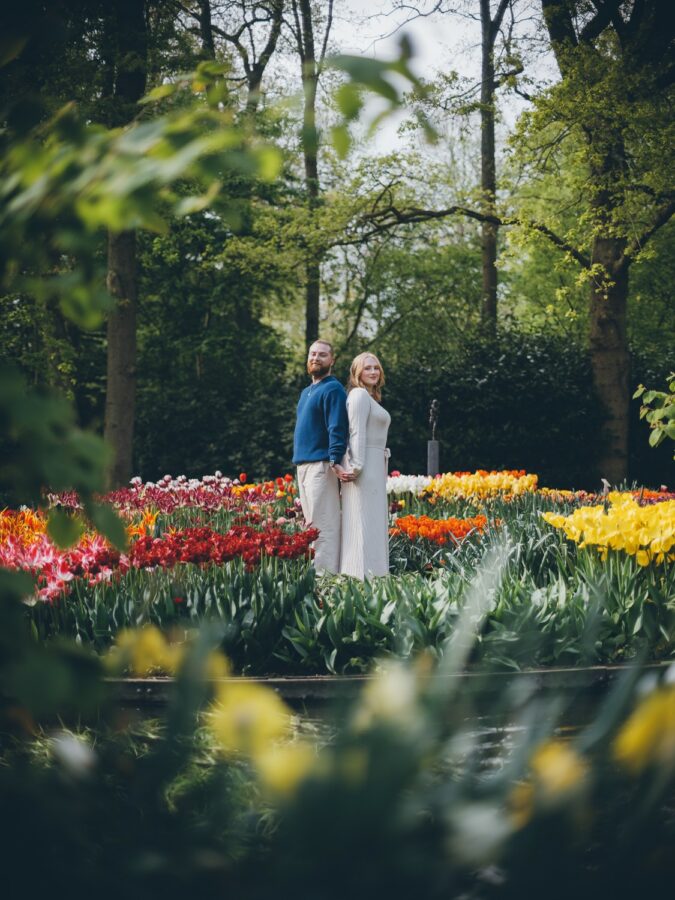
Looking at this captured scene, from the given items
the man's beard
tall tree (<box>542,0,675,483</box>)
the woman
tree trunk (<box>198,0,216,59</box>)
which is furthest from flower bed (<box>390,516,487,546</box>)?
tree trunk (<box>198,0,216,59</box>)

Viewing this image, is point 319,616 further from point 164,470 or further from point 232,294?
point 232,294

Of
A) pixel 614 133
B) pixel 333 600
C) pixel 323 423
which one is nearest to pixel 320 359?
pixel 323 423

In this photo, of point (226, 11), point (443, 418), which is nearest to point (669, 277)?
point (443, 418)

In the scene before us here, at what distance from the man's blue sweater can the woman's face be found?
187mm

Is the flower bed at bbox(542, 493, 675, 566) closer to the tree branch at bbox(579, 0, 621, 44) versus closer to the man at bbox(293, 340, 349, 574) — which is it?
the man at bbox(293, 340, 349, 574)

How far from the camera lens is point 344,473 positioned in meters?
6.50

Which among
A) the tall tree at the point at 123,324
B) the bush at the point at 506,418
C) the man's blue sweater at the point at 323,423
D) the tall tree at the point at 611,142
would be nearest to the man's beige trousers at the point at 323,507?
the man's blue sweater at the point at 323,423

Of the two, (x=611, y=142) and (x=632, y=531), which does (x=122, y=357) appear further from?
(x=632, y=531)

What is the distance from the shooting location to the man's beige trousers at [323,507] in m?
6.68

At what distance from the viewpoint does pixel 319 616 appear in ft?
14.5

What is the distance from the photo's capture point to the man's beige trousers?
6.68 metres

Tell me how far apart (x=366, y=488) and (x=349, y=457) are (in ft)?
0.84

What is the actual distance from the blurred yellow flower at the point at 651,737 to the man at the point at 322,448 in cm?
545

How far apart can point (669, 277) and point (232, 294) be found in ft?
33.1
